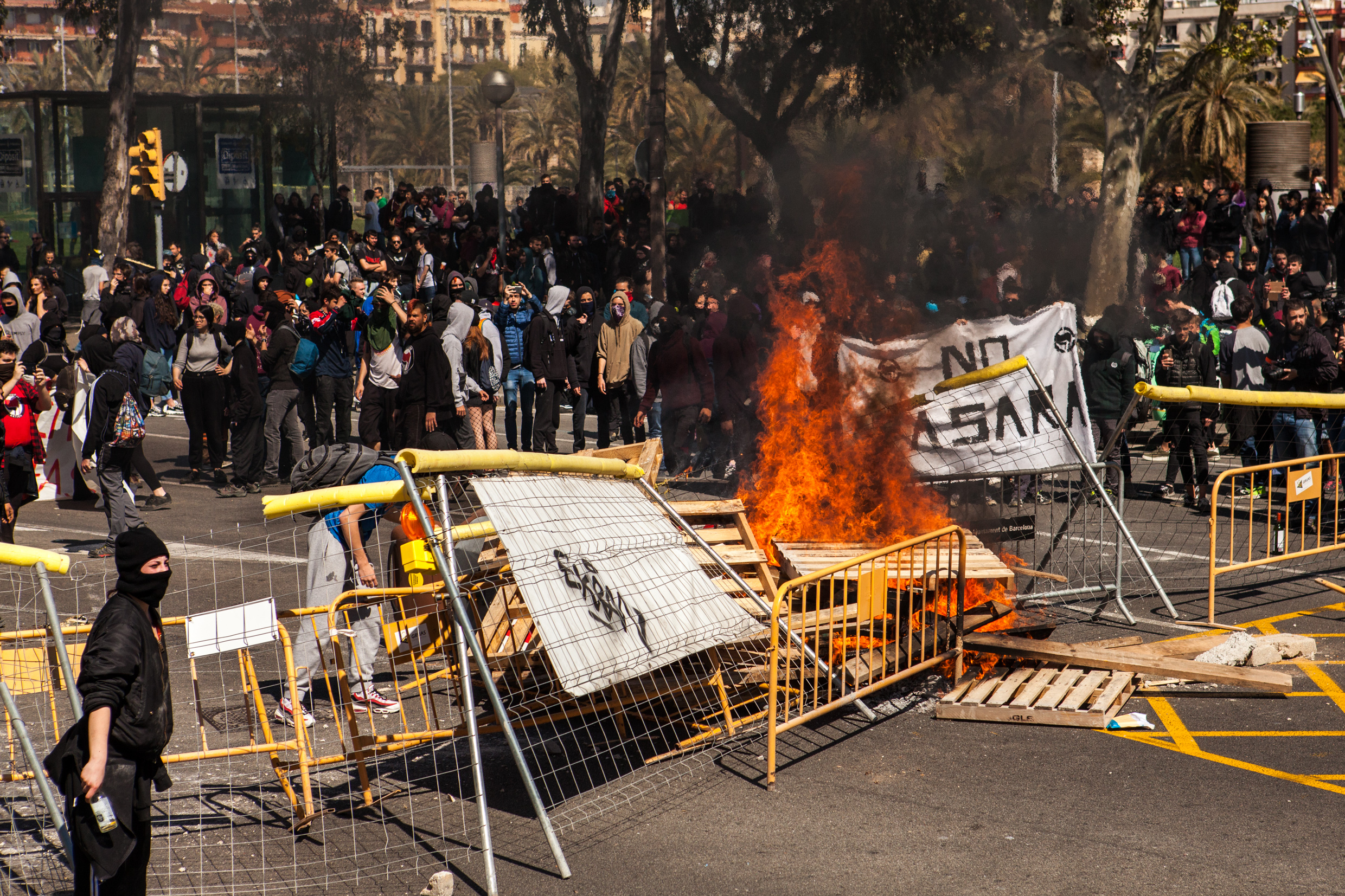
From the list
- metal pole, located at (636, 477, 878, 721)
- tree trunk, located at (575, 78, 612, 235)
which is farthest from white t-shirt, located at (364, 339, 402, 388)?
tree trunk, located at (575, 78, 612, 235)

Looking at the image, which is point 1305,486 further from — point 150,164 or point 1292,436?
point 150,164

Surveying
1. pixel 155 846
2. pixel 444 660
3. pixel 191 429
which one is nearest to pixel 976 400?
pixel 444 660

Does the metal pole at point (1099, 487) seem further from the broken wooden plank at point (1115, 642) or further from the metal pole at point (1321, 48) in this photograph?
the metal pole at point (1321, 48)

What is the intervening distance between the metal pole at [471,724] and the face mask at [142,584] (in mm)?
1035

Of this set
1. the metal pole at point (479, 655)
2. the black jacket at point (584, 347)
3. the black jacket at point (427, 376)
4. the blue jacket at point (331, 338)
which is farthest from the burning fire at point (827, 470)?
the blue jacket at point (331, 338)

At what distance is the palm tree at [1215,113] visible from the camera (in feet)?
117

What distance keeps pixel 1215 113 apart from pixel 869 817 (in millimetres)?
35310

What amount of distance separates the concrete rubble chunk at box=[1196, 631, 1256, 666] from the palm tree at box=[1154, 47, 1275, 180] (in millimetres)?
31254

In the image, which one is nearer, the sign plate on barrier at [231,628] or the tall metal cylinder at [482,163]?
the sign plate on barrier at [231,628]

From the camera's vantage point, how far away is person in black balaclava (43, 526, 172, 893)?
13.9 ft

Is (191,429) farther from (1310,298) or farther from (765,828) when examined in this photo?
Result: (1310,298)

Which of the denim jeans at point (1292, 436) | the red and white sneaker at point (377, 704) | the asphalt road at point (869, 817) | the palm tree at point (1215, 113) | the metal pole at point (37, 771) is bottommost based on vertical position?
the asphalt road at point (869, 817)

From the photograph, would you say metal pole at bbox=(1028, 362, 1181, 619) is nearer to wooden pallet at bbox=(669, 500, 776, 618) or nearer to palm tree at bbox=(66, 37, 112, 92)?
wooden pallet at bbox=(669, 500, 776, 618)

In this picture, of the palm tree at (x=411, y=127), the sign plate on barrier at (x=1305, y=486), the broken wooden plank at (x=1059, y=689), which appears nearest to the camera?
the broken wooden plank at (x=1059, y=689)
